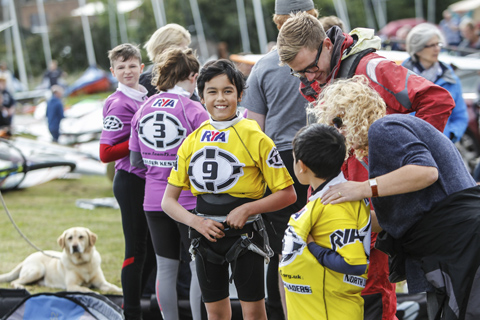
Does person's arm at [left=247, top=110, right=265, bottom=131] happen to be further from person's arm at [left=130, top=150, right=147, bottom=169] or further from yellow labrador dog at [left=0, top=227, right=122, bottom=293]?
yellow labrador dog at [left=0, top=227, right=122, bottom=293]

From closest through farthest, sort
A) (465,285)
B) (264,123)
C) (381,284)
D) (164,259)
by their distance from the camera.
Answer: (465,285)
(381,284)
(164,259)
(264,123)

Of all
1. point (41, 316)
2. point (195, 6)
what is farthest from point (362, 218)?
point (195, 6)

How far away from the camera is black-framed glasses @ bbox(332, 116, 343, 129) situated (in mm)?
2564

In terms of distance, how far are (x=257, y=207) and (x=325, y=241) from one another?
51cm

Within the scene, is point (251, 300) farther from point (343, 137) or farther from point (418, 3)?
point (418, 3)

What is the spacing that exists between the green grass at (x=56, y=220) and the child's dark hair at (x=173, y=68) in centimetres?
254

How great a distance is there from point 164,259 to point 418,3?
37.8 metres

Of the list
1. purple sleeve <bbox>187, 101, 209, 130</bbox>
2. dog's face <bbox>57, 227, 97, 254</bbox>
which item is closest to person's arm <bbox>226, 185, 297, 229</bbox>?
purple sleeve <bbox>187, 101, 209, 130</bbox>

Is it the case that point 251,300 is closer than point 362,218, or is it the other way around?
point 362,218

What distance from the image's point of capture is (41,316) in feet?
12.7

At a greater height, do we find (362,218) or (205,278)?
(362,218)

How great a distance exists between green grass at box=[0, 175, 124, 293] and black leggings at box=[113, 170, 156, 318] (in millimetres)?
1525

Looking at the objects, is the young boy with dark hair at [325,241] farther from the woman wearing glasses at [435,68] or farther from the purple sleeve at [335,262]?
the woman wearing glasses at [435,68]

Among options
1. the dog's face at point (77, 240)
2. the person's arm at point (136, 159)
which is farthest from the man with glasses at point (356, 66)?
the dog's face at point (77, 240)
